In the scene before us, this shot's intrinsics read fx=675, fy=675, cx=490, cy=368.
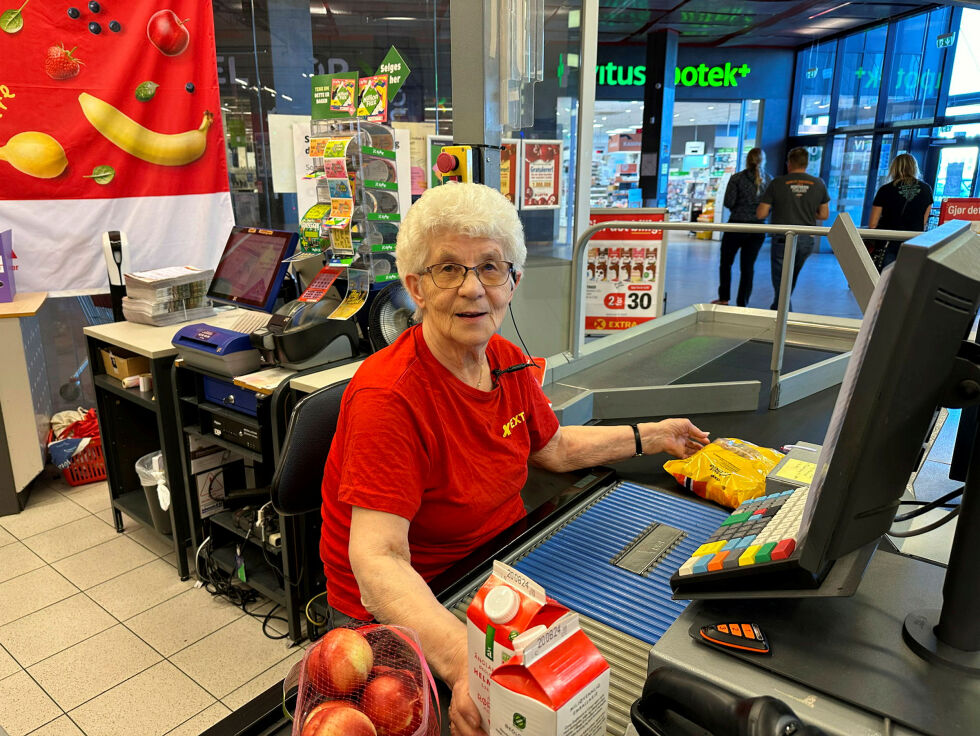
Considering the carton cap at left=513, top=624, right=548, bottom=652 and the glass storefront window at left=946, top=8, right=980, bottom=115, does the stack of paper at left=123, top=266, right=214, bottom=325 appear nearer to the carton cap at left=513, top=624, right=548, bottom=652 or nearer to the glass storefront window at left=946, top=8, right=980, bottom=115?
the carton cap at left=513, top=624, right=548, bottom=652

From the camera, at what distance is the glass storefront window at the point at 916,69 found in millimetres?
10609

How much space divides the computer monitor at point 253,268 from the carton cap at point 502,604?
232 cm

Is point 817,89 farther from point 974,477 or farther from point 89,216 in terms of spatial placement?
point 974,477

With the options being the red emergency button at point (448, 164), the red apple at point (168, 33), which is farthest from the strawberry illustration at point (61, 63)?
the red emergency button at point (448, 164)

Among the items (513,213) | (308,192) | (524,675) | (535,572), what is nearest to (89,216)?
(308,192)

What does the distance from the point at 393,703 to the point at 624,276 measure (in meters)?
5.30

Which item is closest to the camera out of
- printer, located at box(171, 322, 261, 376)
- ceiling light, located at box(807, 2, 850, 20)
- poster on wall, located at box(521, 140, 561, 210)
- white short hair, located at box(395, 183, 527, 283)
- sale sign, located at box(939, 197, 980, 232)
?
white short hair, located at box(395, 183, 527, 283)

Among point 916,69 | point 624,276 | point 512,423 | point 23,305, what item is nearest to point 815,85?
point 916,69

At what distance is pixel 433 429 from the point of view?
130 cm

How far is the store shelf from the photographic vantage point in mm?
2838

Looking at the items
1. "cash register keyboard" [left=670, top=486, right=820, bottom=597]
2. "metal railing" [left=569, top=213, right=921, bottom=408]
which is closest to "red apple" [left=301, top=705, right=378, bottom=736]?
"cash register keyboard" [left=670, top=486, right=820, bottom=597]

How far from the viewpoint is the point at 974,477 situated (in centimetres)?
73

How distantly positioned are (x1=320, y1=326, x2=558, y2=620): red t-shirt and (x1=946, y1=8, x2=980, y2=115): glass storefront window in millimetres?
11746

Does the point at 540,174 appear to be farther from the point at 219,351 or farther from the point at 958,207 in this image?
the point at 958,207
